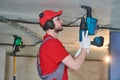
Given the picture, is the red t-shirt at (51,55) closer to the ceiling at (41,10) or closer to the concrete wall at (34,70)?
the ceiling at (41,10)

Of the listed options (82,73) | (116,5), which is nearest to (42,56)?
(116,5)

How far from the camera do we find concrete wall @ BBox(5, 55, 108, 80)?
271 inches

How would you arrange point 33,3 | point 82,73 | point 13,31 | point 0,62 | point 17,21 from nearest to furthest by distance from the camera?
1. point 33,3
2. point 17,21
3. point 13,31
4. point 0,62
5. point 82,73

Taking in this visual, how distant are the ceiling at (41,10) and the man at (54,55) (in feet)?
2.30

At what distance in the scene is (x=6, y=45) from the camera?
5973 millimetres

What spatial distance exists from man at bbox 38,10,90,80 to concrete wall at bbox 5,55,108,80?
179 inches

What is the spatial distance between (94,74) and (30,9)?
526cm

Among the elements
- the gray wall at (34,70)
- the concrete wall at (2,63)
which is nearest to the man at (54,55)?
the concrete wall at (2,63)

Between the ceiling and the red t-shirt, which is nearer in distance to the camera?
the red t-shirt

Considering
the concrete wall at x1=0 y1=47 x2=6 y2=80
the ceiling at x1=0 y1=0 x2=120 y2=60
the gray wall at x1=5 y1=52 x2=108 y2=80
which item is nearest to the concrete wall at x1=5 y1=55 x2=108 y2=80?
the gray wall at x1=5 y1=52 x2=108 y2=80

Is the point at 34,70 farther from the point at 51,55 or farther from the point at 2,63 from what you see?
the point at 51,55

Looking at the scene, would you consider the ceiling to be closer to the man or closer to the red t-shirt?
the man

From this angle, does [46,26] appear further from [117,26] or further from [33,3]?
[117,26]

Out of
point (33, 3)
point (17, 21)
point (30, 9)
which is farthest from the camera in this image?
point (17, 21)
